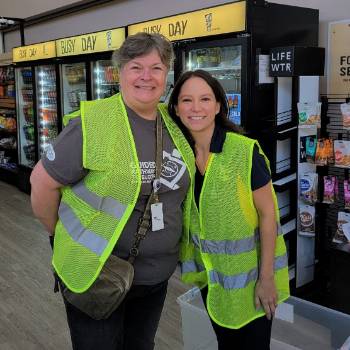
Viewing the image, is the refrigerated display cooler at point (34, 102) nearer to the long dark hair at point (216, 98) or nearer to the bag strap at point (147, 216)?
the long dark hair at point (216, 98)

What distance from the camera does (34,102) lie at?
6.54 m

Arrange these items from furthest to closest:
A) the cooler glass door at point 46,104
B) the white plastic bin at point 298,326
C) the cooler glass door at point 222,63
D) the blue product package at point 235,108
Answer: the cooler glass door at point 46,104 < the cooler glass door at point 222,63 < the blue product package at point 235,108 < the white plastic bin at point 298,326

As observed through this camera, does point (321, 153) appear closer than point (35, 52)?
Yes

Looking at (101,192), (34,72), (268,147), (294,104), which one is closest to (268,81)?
(294,104)

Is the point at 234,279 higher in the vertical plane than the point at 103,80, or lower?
lower

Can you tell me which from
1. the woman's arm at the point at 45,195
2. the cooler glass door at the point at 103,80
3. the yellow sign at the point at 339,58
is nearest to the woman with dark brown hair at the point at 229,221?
the woman's arm at the point at 45,195

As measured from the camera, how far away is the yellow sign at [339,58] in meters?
3.47

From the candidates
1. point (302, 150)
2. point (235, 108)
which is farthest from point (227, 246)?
point (235, 108)

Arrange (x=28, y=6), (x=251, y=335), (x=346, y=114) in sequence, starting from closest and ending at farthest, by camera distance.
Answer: (x=251, y=335)
(x=346, y=114)
(x=28, y=6)

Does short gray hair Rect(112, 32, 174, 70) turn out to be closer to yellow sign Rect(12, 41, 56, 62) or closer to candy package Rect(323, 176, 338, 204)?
candy package Rect(323, 176, 338, 204)

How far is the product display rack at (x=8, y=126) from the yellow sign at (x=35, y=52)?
65cm

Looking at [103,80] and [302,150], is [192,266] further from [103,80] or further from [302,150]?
[103,80]

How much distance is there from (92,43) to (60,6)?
2.74m

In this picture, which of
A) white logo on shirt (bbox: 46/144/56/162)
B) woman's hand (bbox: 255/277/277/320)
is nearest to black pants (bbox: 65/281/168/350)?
woman's hand (bbox: 255/277/277/320)
